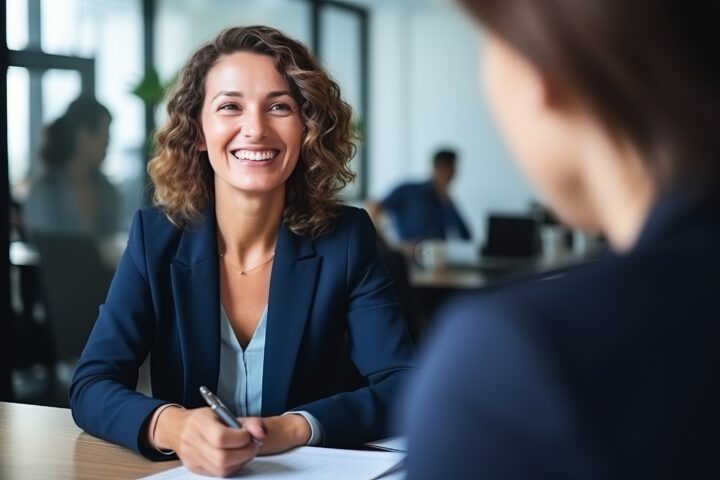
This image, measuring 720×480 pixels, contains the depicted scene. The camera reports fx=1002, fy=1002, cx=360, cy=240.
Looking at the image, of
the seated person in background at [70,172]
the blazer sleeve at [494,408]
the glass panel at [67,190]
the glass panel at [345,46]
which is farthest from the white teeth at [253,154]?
the glass panel at [345,46]

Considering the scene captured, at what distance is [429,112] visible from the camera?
10602mm

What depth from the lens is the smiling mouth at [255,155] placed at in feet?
5.88

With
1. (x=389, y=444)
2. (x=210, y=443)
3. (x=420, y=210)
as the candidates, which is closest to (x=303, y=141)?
(x=389, y=444)

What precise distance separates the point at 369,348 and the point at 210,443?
518 millimetres

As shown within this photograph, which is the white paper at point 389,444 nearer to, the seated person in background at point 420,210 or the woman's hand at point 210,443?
the woman's hand at point 210,443

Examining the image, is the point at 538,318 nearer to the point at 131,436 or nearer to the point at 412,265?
the point at 131,436

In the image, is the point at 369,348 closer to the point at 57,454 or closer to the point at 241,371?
the point at 241,371

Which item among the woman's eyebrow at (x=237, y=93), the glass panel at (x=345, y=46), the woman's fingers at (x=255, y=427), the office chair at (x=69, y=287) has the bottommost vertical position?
the office chair at (x=69, y=287)

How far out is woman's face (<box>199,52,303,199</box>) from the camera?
1798mm

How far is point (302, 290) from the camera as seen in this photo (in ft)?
5.96

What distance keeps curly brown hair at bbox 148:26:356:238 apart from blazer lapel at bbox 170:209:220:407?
0.08 meters

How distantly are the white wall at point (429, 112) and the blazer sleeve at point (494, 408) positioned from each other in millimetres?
9859

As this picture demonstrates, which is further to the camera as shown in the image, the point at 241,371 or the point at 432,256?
the point at 432,256

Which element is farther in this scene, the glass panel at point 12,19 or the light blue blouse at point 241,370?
the glass panel at point 12,19
